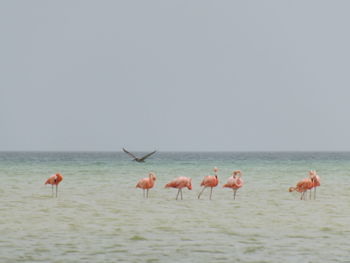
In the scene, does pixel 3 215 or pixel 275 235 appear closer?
pixel 275 235

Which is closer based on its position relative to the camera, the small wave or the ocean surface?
the ocean surface

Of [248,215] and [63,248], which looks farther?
[248,215]

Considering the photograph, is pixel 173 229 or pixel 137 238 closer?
pixel 137 238

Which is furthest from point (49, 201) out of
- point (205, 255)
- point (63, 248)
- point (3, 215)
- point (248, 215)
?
point (205, 255)

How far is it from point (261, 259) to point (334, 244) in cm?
235

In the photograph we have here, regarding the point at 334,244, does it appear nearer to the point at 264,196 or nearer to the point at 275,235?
the point at 275,235

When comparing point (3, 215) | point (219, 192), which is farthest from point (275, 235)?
point (219, 192)

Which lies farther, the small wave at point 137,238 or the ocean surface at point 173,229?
the small wave at point 137,238

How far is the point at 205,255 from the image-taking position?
1062 cm

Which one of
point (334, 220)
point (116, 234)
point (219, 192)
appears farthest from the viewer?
point (219, 192)

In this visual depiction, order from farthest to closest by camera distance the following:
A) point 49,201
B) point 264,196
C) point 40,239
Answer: point 264,196 → point 49,201 → point 40,239

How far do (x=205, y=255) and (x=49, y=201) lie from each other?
11834mm

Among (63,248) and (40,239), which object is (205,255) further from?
(40,239)

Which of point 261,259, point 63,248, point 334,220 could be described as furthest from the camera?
point 334,220
